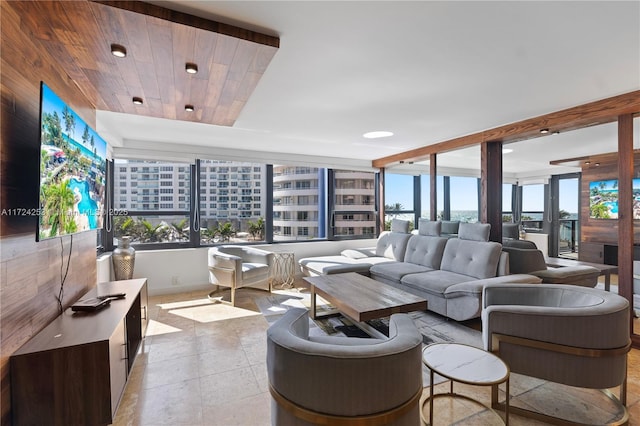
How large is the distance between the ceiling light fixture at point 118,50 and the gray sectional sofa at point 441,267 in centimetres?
316

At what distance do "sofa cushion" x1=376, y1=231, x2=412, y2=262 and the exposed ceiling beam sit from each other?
4.84ft

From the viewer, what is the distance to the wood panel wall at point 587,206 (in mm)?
5492

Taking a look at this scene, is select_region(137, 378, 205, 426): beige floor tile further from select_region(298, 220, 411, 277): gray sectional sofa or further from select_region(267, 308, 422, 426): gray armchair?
select_region(298, 220, 411, 277): gray sectional sofa

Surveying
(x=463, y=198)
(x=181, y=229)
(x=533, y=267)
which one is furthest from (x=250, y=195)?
(x=463, y=198)

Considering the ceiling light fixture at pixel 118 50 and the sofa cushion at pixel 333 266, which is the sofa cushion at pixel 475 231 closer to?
the sofa cushion at pixel 333 266

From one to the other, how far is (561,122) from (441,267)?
6.79 feet

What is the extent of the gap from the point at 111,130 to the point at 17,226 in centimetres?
264

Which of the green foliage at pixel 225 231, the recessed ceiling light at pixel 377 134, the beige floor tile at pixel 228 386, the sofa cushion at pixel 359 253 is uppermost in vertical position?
the recessed ceiling light at pixel 377 134

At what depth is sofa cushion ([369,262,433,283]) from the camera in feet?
12.7

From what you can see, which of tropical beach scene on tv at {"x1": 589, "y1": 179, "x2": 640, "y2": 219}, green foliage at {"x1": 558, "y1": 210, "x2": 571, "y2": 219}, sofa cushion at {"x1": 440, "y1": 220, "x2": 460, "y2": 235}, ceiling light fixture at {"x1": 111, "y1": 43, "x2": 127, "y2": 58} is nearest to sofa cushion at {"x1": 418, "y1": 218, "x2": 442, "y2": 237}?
sofa cushion at {"x1": 440, "y1": 220, "x2": 460, "y2": 235}

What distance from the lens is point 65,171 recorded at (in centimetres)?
195

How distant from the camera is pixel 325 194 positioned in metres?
5.94

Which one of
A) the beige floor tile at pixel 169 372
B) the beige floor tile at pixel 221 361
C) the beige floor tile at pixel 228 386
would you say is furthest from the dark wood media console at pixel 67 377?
the beige floor tile at pixel 221 361

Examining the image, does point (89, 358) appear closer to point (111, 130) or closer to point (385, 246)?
point (111, 130)
